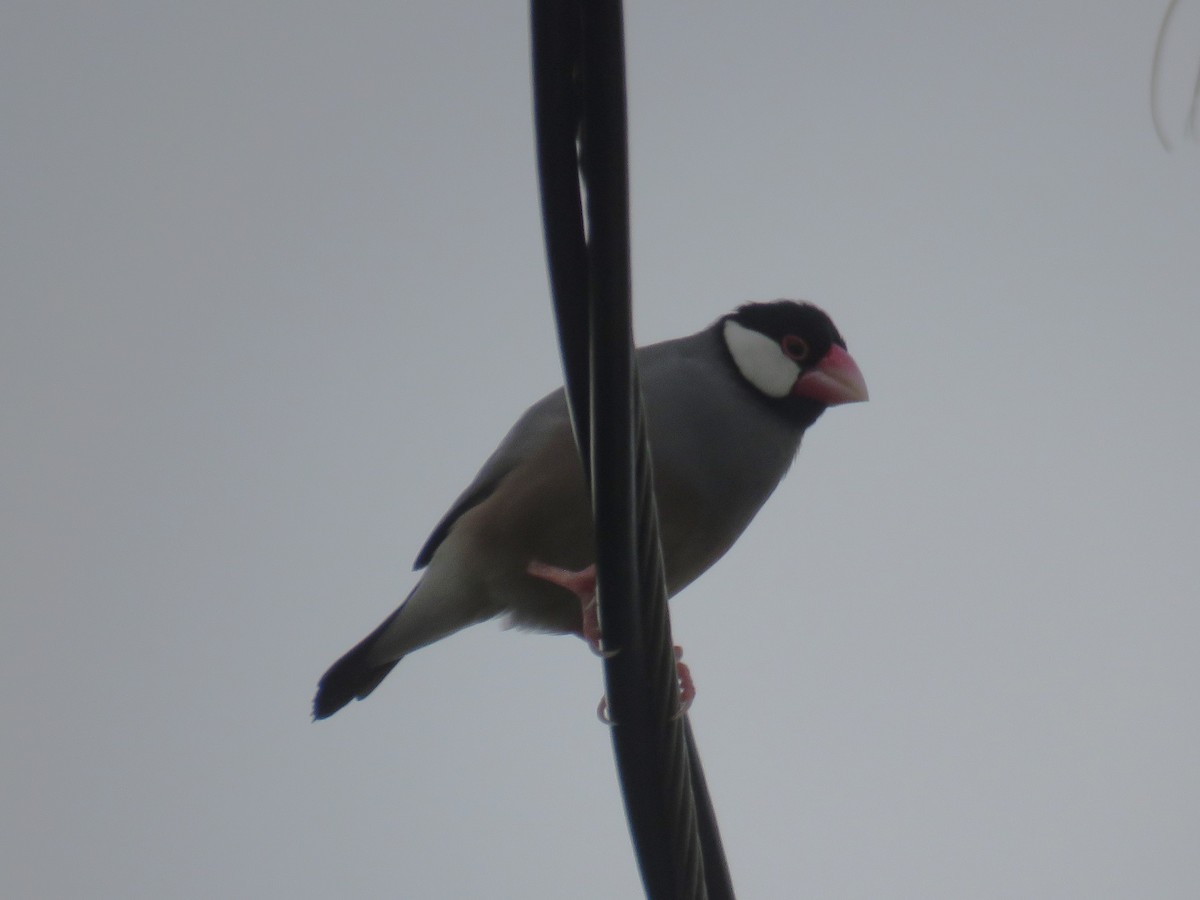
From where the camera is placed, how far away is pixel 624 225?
128 cm

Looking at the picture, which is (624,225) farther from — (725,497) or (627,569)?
(725,497)

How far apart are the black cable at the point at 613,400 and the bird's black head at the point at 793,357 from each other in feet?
7.06

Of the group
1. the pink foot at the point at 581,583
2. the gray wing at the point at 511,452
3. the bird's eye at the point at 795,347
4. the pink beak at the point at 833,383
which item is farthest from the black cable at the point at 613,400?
the bird's eye at the point at 795,347

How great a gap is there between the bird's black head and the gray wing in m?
0.61

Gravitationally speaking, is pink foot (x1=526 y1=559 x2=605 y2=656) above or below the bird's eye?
below

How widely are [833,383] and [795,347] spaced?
190 mm

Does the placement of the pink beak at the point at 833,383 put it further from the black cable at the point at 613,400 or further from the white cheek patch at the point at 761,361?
the black cable at the point at 613,400

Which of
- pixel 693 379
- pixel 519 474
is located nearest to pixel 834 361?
pixel 693 379

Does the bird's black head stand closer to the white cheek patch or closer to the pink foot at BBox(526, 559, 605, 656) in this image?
the white cheek patch

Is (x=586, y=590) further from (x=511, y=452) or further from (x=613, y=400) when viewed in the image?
(x=613, y=400)

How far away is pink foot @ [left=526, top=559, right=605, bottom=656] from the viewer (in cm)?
276

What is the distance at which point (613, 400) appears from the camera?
1.36m

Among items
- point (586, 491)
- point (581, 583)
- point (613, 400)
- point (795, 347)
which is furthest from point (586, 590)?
point (613, 400)

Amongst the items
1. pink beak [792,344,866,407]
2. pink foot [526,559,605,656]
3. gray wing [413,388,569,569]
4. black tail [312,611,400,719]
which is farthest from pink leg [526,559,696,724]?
pink beak [792,344,866,407]
